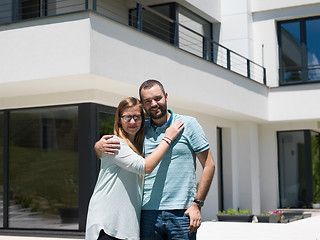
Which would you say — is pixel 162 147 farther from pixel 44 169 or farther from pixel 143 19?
pixel 143 19

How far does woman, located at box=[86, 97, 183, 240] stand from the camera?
314 cm

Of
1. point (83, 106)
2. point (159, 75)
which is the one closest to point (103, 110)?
point (83, 106)

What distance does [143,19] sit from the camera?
13.2 meters

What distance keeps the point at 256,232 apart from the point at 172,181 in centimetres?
684

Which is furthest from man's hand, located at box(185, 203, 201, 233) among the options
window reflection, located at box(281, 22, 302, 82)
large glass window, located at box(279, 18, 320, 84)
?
window reflection, located at box(281, 22, 302, 82)

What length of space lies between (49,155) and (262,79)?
27.3ft

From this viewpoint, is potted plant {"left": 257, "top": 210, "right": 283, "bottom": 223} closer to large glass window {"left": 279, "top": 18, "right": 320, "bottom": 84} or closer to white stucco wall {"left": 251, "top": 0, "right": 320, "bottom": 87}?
white stucco wall {"left": 251, "top": 0, "right": 320, "bottom": 87}

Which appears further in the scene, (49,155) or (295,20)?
(295,20)

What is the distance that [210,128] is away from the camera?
13.8 m

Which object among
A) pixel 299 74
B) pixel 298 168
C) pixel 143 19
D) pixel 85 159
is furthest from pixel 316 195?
pixel 85 159

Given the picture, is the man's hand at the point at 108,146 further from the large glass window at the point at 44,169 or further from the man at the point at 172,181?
the large glass window at the point at 44,169

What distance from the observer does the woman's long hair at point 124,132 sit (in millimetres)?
3285

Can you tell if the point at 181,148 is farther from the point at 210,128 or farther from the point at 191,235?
the point at 210,128

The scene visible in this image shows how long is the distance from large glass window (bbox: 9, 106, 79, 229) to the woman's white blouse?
6.30 m
